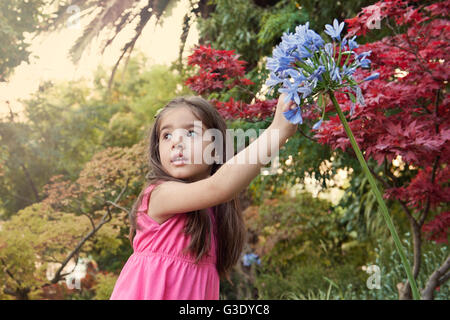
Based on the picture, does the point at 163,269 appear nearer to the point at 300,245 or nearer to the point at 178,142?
the point at 178,142

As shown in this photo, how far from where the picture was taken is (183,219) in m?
1.05

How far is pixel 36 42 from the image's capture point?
4934 millimetres

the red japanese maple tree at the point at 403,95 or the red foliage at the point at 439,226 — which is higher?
the red japanese maple tree at the point at 403,95

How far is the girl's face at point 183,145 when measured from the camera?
42.4 inches

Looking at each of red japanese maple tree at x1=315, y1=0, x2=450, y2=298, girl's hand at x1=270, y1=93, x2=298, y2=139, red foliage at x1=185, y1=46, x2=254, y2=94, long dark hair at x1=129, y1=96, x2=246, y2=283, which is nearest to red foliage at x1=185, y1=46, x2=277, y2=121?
red foliage at x1=185, y1=46, x2=254, y2=94

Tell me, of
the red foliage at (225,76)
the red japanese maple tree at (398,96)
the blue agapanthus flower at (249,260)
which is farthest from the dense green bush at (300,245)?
the red foliage at (225,76)

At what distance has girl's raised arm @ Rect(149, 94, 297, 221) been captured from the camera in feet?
2.62

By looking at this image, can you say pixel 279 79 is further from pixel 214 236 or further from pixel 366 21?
pixel 366 21

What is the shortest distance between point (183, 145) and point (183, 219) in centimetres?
17

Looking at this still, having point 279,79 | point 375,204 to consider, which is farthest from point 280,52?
point 375,204

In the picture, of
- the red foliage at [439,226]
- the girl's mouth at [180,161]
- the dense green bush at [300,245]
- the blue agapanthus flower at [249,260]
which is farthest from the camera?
the blue agapanthus flower at [249,260]

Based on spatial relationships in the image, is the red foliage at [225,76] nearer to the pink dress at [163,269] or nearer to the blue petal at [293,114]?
the pink dress at [163,269]

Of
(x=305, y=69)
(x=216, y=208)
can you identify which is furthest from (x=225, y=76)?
(x=305, y=69)

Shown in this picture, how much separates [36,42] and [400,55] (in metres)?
4.18
